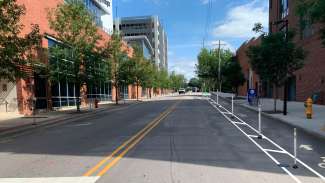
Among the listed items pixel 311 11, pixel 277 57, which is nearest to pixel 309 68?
pixel 277 57

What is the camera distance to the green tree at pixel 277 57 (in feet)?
79.1

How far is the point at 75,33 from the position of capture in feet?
94.2

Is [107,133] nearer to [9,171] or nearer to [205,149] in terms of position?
[205,149]

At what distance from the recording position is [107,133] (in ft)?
48.6

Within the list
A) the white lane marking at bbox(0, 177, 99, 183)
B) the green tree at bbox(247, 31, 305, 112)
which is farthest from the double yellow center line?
the green tree at bbox(247, 31, 305, 112)

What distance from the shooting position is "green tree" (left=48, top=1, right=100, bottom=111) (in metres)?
28.4

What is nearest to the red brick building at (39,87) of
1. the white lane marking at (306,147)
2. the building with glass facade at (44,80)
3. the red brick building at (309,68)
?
the building with glass facade at (44,80)

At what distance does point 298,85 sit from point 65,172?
36.5 m

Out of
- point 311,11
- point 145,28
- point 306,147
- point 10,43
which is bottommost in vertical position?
point 306,147

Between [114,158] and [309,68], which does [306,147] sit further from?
[309,68]

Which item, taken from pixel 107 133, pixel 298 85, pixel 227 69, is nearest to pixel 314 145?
pixel 107 133

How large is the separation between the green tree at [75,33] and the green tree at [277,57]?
1259cm

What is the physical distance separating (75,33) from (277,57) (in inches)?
591

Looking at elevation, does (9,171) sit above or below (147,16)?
below
